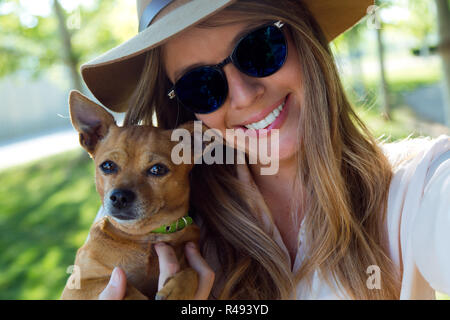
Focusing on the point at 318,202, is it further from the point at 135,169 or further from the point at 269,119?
the point at 135,169

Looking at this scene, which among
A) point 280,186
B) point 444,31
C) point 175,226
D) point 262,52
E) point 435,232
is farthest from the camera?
point 444,31

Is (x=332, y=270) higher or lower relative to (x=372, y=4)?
lower

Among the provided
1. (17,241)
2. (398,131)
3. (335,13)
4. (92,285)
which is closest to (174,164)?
(92,285)

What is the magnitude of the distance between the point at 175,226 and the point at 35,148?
976cm

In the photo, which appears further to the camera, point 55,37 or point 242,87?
point 55,37

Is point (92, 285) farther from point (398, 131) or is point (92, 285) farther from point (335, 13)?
point (398, 131)

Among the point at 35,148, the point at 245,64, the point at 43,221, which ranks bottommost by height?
the point at 43,221

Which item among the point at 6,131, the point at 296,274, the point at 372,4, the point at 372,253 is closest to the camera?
the point at 372,253

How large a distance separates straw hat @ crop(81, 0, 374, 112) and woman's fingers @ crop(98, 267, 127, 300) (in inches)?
33.6

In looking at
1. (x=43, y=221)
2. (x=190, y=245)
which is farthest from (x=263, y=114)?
(x=43, y=221)

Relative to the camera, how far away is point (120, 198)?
1806 millimetres

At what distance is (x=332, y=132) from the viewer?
73.3 inches

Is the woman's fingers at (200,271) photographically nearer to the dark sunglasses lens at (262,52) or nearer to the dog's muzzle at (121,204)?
the dog's muzzle at (121,204)
